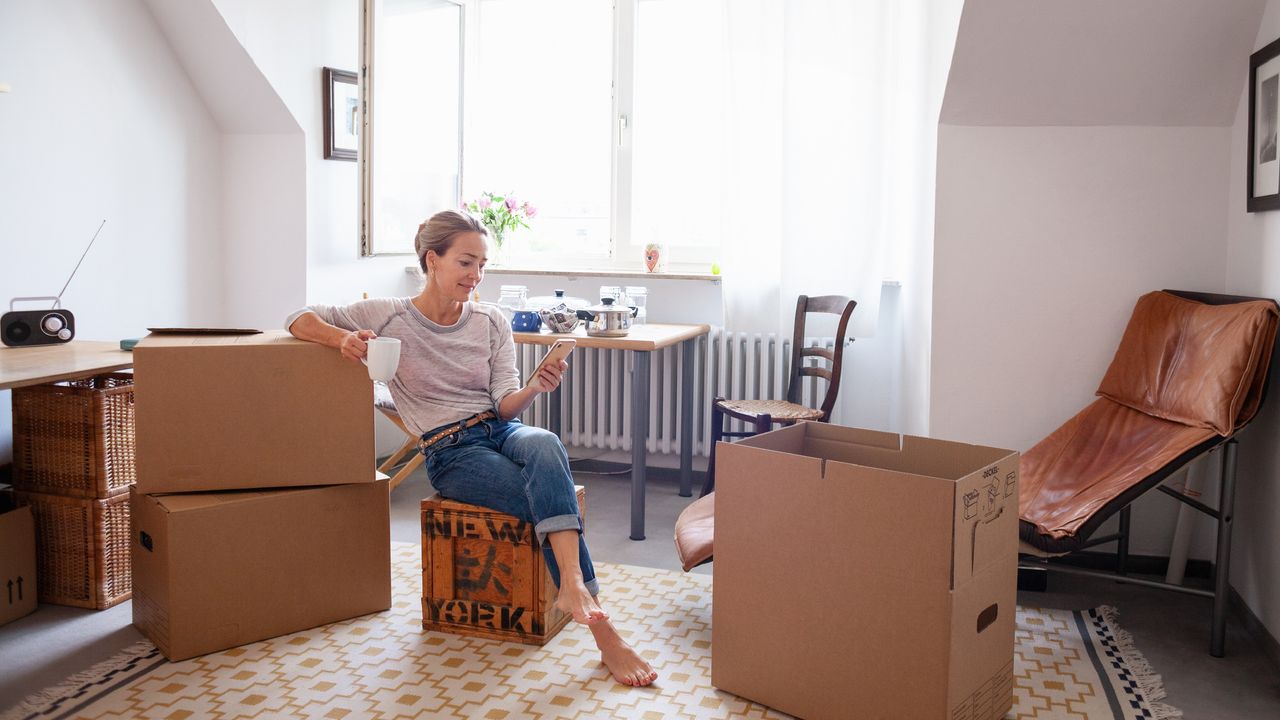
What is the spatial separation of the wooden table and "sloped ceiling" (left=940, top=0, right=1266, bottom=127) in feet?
4.25

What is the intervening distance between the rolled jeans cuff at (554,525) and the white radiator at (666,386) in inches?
67.7

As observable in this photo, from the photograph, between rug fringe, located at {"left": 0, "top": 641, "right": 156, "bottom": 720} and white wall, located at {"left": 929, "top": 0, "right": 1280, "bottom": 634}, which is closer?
rug fringe, located at {"left": 0, "top": 641, "right": 156, "bottom": 720}

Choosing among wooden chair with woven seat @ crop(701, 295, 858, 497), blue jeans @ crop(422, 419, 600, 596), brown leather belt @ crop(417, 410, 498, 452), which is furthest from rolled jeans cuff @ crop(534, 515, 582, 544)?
wooden chair with woven seat @ crop(701, 295, 858, 497)

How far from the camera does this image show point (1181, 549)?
9.84ft

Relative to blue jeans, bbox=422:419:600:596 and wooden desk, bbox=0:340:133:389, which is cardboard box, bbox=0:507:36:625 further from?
blue jeans, bbox=422:419:600:596

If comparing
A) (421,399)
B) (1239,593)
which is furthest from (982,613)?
(421,399)

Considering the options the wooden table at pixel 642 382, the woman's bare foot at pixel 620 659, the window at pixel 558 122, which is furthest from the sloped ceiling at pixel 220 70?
the woman's bare foot at pixel 620 659

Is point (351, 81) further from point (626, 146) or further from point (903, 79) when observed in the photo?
point (903, 79)

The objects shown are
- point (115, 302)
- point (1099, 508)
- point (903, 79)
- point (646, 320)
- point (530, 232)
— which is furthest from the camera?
point (530, 232)

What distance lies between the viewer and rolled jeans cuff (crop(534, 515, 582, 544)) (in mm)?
2424

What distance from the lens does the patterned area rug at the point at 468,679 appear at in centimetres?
219

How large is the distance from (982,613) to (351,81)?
341 cm

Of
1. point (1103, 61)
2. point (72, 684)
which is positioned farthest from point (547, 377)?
point (1103, 61)

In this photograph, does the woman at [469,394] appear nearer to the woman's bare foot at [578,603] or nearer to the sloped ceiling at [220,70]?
the woman's bare foot at [578,603]
